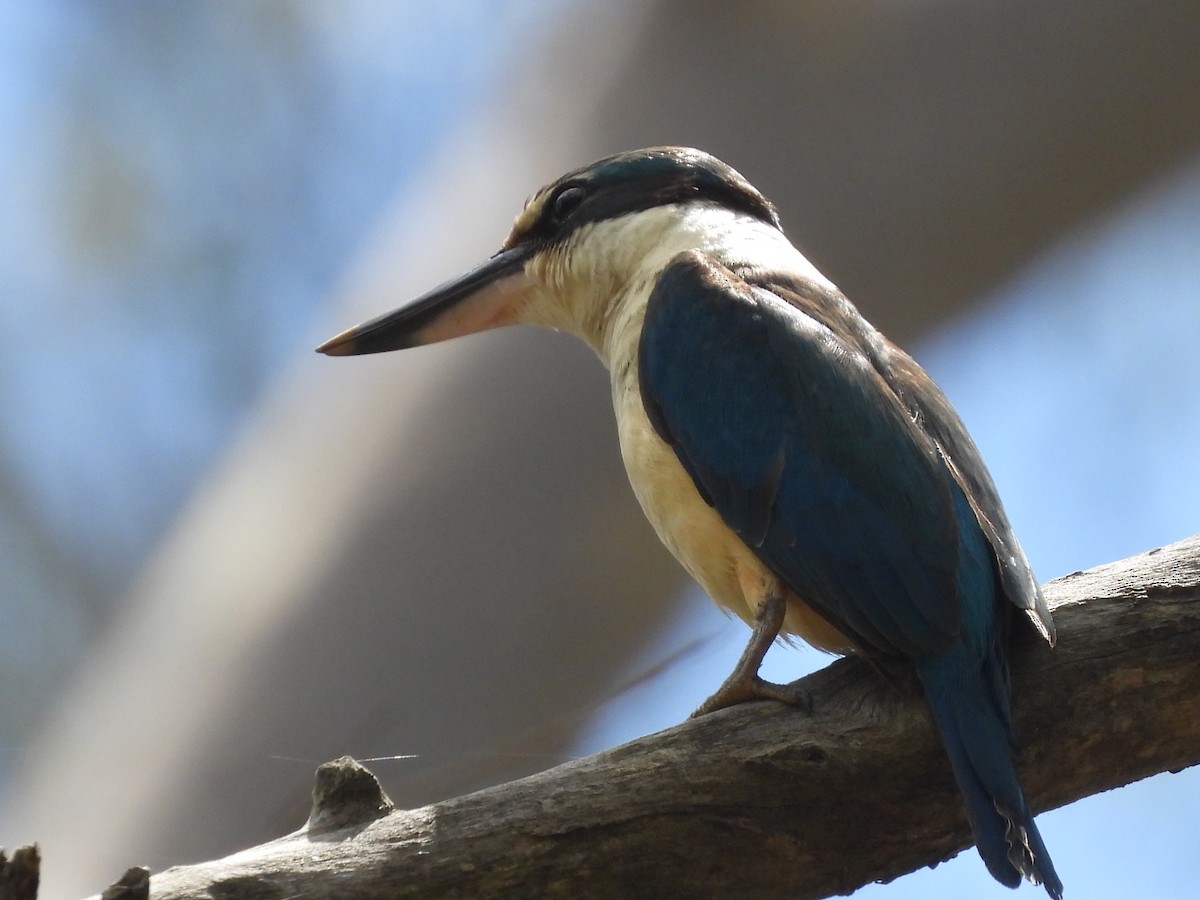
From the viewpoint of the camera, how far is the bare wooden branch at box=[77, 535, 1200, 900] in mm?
1251

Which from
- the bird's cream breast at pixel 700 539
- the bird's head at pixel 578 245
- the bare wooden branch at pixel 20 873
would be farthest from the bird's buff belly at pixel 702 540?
the bare wooden branch at pixel 20 873

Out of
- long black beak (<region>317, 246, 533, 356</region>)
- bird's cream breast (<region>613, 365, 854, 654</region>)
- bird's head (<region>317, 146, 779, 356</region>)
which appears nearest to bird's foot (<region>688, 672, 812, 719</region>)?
bird's cream breast (<region>613, 365, 854, 654</region>)

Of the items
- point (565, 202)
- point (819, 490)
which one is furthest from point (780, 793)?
point (565, 202)

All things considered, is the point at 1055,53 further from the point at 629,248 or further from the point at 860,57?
the point at 629,248

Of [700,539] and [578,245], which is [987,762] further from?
[578,245]

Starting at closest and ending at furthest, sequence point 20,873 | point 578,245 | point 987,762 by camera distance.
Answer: point 20,873
point 987,762
point 578,245

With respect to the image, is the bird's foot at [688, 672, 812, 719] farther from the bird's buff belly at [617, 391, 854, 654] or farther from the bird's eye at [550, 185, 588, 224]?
the bird's eye at [550, 185, 588, 224]

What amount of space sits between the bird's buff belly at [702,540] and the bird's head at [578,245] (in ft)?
1.39

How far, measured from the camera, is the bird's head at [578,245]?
2.22 m

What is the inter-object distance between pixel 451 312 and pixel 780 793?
121 centimetres

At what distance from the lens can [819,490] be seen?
1.62 metres

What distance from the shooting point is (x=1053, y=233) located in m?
2.83

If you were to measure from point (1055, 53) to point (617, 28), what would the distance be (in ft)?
3.23

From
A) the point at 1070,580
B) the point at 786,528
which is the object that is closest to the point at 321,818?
the point at 786,528
